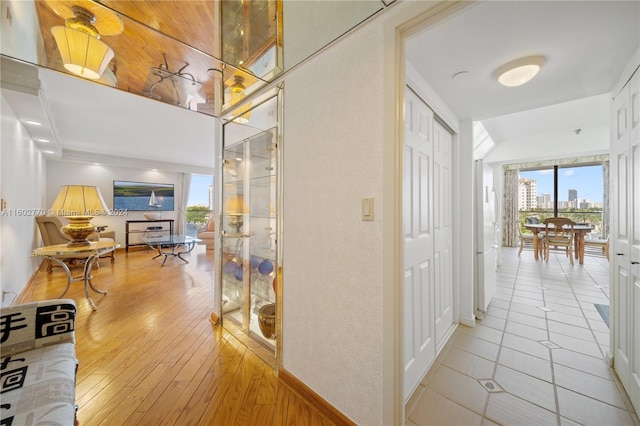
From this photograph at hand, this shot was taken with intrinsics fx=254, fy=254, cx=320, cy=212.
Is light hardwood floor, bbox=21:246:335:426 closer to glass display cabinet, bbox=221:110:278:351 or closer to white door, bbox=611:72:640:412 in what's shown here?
glass display cabinet, bbox=221:110:278:351

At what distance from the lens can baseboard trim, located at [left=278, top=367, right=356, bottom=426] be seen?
1407 millimetres

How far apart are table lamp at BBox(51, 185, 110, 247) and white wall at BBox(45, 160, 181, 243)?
515cm

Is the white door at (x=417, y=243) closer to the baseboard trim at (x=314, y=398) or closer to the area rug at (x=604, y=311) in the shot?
the baseboard trim at (x=314, y=398)

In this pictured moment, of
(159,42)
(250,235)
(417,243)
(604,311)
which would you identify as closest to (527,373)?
(417,243)

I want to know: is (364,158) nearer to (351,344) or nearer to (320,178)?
(320,178)

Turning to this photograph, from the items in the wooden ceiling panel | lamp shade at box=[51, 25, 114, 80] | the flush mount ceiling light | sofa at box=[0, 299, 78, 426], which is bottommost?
sofa at box=[0, 299, 78, 426]

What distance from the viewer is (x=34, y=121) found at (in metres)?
3.62

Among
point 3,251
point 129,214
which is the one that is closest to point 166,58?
point 3,251

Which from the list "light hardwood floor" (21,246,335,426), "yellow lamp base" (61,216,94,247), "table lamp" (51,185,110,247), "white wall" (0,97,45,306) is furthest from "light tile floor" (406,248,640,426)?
"white wall" (0,97,45,306)

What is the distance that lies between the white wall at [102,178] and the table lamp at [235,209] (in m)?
6.58

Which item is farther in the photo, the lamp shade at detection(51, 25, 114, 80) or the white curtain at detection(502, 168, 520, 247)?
the white curtain at detection(502, 168, 520, 247)

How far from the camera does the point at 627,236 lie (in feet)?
5.29

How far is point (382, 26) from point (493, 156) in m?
6.49

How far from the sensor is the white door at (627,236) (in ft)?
4.91
